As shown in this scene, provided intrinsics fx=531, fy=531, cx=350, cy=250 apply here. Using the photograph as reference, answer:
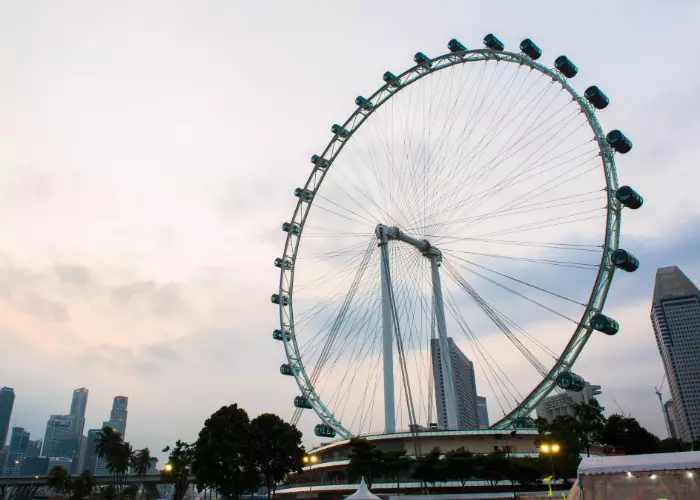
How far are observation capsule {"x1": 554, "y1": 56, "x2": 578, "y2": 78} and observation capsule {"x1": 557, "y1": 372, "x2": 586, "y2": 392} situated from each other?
22748 mm

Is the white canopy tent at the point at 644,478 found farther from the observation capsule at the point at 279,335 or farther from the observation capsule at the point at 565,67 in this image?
the observation capsule at the point at 279,335

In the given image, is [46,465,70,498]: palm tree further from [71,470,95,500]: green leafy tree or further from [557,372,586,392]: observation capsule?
[557,372,586,392]: observation capsule

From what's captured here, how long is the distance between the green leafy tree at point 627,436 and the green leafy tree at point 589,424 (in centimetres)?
530

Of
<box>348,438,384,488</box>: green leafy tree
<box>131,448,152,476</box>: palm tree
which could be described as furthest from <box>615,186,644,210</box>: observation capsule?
<box>131,448,152,476</box>: palm tree

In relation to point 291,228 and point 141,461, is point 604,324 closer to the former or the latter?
point 291,228

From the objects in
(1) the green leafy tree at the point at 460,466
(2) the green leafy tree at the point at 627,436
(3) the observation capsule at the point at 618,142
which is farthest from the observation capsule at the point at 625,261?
(2) the green leafy tree at the point at 627,436

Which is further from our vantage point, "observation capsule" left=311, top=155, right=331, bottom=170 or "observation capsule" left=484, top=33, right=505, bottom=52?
"observation capsule" left=311, top=155, right=331, bottom=170

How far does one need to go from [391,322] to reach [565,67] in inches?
→ 1030

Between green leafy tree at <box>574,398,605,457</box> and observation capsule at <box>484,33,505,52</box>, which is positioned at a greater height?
observation capsule at <box>484,33,505,52</box>

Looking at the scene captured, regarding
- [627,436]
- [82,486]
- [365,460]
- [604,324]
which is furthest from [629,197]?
[82,486]

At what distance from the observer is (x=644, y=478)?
17672mm

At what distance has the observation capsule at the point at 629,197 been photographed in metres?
37.3

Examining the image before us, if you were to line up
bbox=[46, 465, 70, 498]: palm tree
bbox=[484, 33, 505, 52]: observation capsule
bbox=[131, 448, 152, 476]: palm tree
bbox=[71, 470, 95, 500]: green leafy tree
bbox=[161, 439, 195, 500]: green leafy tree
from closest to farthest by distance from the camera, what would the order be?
bbox=[484, 33, 505, 52]: observation capsule, bbox=[161, 439, 195, 500]: green leafy tree, bbox=[71, 470, 95, 500]: green leafy tree, bbox=[46, 465, 70, 498]: palm tree, bbox=[131, 448, 152, 476]: palm tree

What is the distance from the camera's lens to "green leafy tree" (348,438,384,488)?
161 feet
